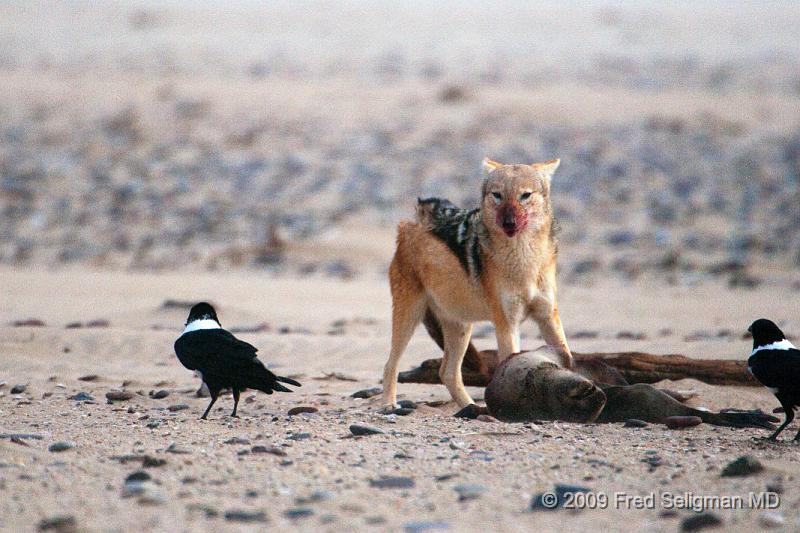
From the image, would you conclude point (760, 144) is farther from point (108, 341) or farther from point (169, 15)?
point (169, 15)

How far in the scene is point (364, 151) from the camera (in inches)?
867

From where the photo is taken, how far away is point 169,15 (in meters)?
46.3

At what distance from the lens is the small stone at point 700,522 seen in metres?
4.70

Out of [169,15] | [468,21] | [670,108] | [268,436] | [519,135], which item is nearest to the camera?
[268,436]

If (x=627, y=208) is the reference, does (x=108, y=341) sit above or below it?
below

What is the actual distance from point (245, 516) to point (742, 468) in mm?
2504

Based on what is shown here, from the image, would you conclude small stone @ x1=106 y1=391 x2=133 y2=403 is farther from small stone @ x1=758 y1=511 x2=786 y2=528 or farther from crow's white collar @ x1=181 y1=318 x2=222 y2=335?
small stone @ x1=758 y1=511 x2=786 y2=528

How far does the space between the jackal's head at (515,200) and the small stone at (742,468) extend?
8.07 feet

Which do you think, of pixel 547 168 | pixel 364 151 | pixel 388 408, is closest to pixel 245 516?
pixel 388 408

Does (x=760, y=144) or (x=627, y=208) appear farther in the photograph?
(x=760, y=144)

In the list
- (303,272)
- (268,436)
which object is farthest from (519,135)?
(268,436)

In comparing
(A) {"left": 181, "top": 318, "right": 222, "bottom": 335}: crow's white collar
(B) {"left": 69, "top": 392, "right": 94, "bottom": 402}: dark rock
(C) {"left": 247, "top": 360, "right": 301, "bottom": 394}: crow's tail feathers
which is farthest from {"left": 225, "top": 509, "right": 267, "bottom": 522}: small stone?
(B) {"left": 69, "top": 392, "right": 94, "bottom": 402}: dark rock

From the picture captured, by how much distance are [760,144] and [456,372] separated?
15.8 meters

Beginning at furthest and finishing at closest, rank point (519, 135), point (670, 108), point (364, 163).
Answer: point (670, 108), point (519, 135), point (364, 163)
